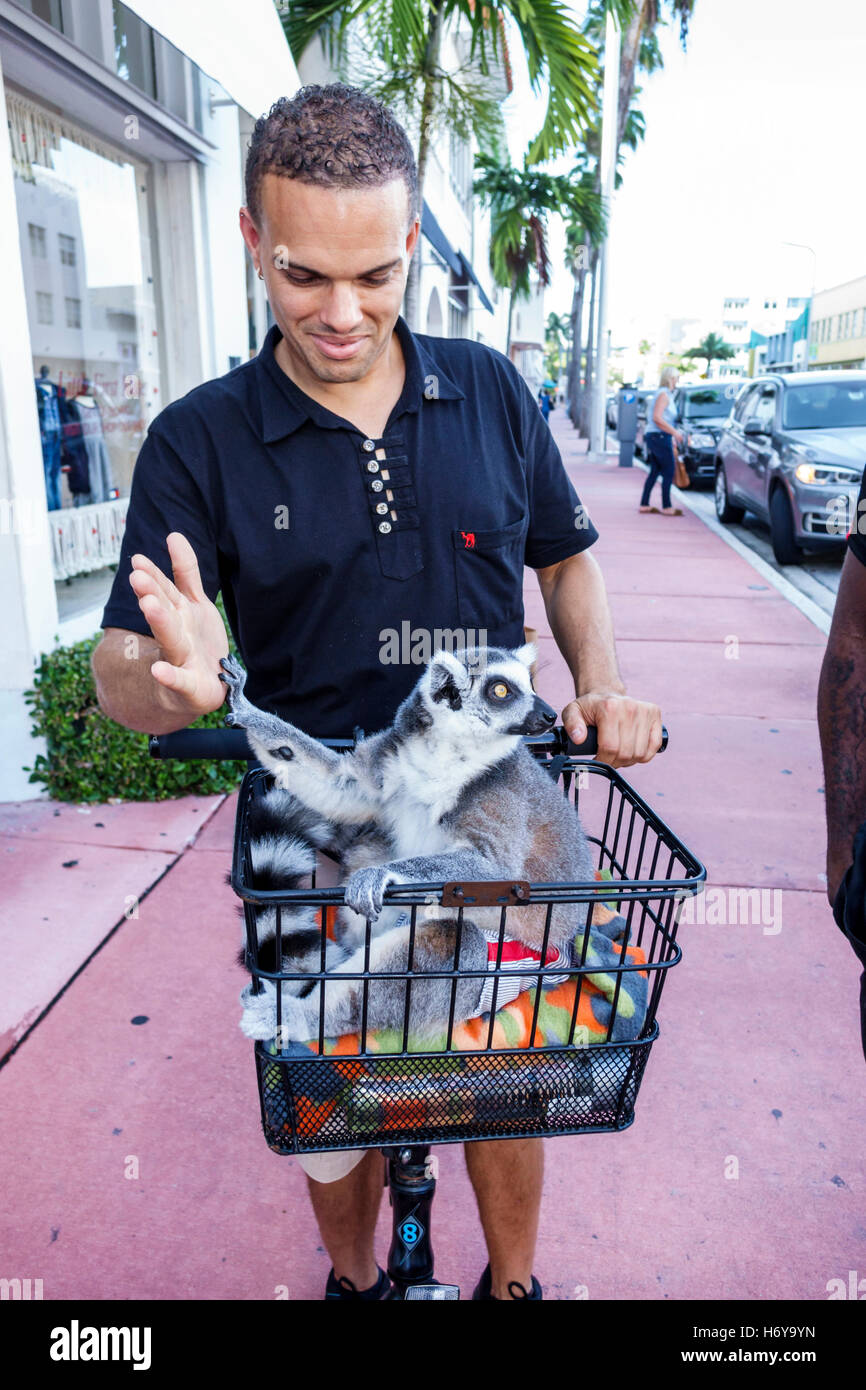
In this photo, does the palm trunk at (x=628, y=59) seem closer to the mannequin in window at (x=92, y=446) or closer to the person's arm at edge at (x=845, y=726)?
the mannequin in window at (x=92, y=446)

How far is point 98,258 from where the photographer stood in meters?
6.57

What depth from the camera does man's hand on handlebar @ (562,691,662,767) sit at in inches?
74.3

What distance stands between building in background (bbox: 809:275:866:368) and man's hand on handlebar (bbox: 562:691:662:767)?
66.1 metres

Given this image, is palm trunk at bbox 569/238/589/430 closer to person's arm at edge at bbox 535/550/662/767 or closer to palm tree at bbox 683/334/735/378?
person's arm at edge at bbox 535/550/662/767

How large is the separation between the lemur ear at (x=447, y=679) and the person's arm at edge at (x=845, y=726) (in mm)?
889

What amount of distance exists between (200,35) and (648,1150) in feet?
15.2

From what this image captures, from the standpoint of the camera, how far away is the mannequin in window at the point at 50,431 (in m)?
6.11

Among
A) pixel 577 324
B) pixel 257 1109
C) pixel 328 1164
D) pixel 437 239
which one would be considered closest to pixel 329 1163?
pixel 328 1164

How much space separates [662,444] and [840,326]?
63639mm

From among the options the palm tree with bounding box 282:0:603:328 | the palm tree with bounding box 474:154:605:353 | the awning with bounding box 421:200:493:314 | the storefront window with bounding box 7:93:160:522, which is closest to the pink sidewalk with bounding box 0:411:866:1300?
the storefront window with bounding box 7:93:160:522

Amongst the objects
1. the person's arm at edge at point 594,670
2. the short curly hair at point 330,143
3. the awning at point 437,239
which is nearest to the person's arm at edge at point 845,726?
the person's arm at edge at point 594,670

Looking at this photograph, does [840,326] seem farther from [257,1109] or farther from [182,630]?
[182,630]

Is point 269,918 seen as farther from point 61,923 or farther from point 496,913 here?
point 61,923

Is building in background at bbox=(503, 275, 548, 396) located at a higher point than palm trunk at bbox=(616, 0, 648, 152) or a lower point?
lower
